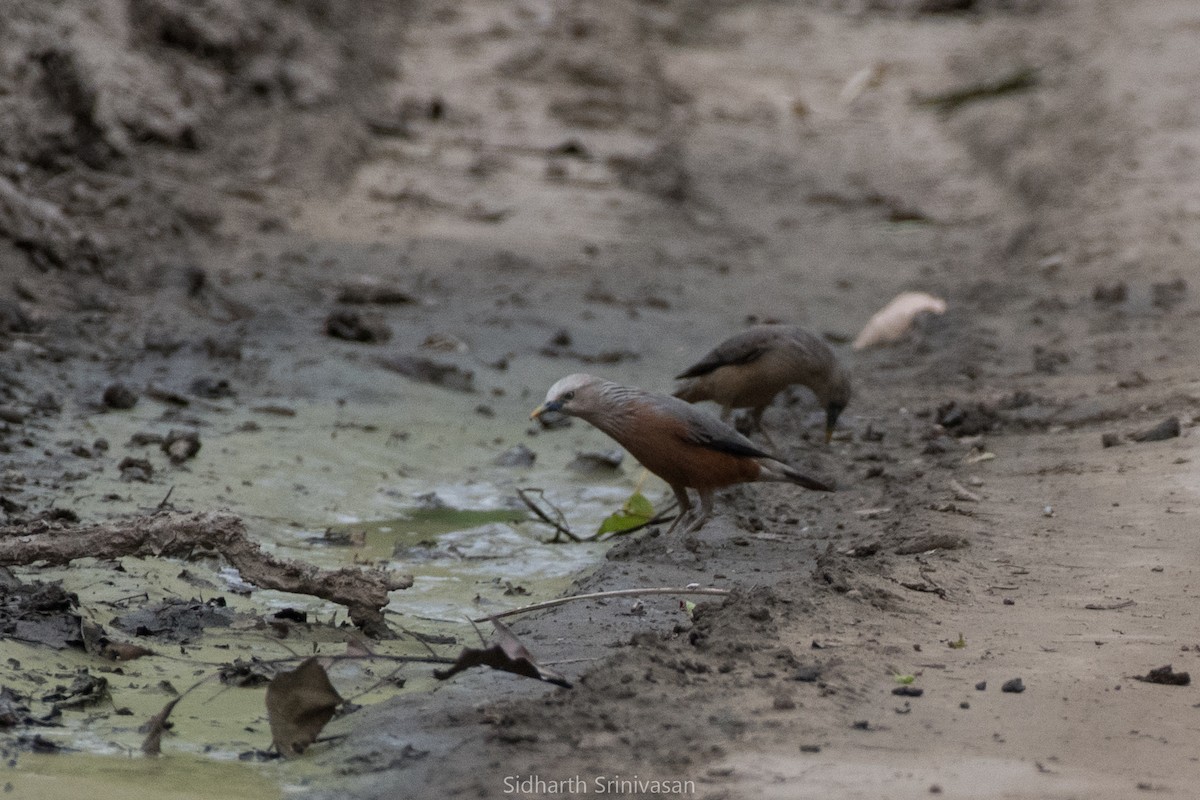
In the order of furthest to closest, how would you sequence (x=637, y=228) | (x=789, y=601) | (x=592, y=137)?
(x=592, y=137) < (x=637, y=228) < (x=789, y=601)

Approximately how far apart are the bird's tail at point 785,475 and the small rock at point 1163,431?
1.46 meters

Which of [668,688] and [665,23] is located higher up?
[665,23]

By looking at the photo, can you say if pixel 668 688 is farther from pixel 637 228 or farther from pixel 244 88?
pixel 244 88

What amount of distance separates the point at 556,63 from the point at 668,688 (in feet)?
40.7

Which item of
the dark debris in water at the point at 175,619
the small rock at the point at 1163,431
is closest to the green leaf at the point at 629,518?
the dark debris in water at the point at 175,619

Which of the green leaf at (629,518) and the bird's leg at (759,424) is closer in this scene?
the green leaf at (629,518)

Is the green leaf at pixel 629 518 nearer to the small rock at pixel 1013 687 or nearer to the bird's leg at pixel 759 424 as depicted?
the bird's leg at pixel 759 424

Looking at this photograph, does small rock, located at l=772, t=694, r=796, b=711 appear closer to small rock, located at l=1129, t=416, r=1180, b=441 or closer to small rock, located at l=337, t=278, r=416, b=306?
small rock, located at l=1129, t=416, r=1180, b=441

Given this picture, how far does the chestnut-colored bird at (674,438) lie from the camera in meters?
5.22

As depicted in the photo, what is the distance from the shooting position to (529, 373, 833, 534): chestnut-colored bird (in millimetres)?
5223

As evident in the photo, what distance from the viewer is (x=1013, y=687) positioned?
3506 millimetres

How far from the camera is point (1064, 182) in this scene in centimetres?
1223

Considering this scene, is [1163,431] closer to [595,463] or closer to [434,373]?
[595,463]

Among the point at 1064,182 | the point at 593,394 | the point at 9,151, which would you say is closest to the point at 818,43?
the point at 1064,182
